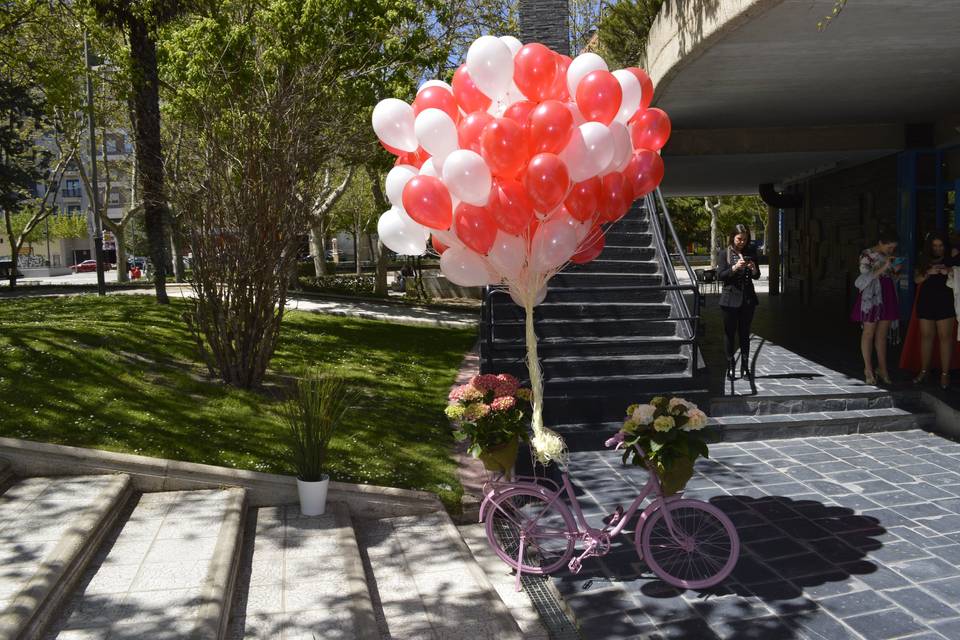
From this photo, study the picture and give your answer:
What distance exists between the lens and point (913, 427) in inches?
328

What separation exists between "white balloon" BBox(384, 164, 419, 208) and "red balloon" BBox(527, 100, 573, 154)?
2.93ft

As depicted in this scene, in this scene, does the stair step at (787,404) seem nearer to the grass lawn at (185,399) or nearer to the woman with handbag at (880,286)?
the woman with handbag at (880,286)

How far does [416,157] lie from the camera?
538 centimetres

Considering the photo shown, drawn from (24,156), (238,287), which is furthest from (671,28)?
(24,156)

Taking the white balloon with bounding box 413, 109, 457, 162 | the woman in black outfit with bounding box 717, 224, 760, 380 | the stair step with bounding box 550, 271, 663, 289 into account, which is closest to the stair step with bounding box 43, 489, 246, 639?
the white balloon with bounding box 413, 109, 457, 162

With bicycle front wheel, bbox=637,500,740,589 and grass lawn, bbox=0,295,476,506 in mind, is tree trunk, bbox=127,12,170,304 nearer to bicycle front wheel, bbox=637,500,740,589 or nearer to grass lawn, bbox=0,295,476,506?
grass lawn, bbox=0,295,476,506

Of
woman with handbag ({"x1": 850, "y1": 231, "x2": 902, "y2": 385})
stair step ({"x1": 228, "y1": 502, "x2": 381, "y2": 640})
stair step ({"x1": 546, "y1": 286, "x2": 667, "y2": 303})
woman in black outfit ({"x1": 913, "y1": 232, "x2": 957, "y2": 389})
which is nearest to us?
stair step ({"x1": 228, "y1": 502, "x2": 381, "y2": 640})

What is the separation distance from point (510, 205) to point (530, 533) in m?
2.20

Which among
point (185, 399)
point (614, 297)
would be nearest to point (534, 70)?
point (185, 399)

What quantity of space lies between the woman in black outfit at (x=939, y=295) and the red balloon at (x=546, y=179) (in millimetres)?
5832

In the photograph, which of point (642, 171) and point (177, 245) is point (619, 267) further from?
point (177, 245)

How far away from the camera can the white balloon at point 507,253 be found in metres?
5.12

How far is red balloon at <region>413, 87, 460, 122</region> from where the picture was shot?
5.21 meters

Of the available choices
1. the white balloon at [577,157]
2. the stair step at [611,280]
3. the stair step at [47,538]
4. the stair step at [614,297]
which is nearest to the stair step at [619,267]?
the stair step at [611,280]
